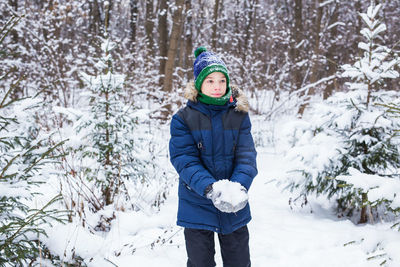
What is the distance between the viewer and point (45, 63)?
8664 mm

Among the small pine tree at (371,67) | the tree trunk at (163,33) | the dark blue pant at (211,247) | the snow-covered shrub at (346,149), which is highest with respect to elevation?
the tree trunk at (163,33)

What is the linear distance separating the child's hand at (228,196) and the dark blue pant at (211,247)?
40cm

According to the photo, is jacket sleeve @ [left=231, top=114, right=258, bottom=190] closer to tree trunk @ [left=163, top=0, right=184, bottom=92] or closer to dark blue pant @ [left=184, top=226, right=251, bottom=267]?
dark blue pant @ [left=184, top=226, right=251, bottom=267]

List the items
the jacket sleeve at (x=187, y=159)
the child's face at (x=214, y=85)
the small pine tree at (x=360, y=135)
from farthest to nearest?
1. the small pine tree at (x=360, y=135)
2. the child's face at (x=214, y=85)
3. the jacket sleeve at (x=187, y=159)

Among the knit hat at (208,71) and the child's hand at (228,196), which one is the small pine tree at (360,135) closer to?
the knit hat at (208,71)

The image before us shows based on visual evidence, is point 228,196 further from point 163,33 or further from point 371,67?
point 163,33

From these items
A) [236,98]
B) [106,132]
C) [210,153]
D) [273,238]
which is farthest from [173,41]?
[210,153]

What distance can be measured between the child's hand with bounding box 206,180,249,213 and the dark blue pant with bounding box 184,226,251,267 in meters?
0.40

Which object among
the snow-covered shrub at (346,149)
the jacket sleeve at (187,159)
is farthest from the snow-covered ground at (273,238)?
the jacket sleeve at (187,159)

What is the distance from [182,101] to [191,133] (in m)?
5.51

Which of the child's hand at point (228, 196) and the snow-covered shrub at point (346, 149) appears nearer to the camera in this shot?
the child's hand at point (228, 196)

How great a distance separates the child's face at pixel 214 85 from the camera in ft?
6.02

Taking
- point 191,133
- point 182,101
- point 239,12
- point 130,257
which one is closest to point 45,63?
point 182,101

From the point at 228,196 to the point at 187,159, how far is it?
0.36 meters
